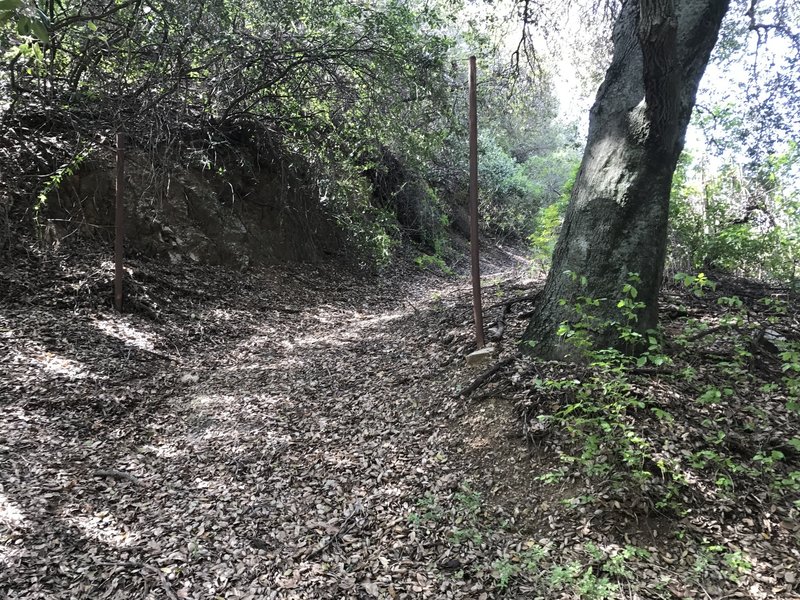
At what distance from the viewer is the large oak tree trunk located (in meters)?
4.04

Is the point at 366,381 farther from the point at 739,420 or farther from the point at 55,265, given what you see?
the point at 55,265

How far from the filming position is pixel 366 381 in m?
5.17

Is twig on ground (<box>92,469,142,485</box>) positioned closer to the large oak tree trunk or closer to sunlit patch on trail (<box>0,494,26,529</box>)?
sunlit patch on trail (<box>0,494,26,529</box>)

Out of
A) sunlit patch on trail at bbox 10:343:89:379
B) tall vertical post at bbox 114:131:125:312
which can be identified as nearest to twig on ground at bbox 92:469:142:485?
sunlit patch on trail at bbox 10:343:89:379

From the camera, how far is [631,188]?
13.4ft

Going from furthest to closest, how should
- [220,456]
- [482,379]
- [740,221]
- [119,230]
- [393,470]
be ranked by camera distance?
[740,221] < [119,230] < [482,379] < [220,456] < [393,470]

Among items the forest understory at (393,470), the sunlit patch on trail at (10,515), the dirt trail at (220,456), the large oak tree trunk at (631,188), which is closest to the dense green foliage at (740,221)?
the forest understory at (393,470)

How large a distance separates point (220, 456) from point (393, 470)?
1431 mm

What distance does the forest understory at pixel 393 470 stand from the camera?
2.77 meters

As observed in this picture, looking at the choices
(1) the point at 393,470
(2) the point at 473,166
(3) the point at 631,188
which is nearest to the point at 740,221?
(3) the point at 631,188

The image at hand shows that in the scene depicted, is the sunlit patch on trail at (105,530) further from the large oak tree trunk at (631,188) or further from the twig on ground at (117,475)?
the large oak tree trunk at (631,188)

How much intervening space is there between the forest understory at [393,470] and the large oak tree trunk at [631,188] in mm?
563

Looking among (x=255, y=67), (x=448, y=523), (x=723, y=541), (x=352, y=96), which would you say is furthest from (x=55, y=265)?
(x=723, y=541)

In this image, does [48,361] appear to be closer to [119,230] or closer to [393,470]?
[119,230]
